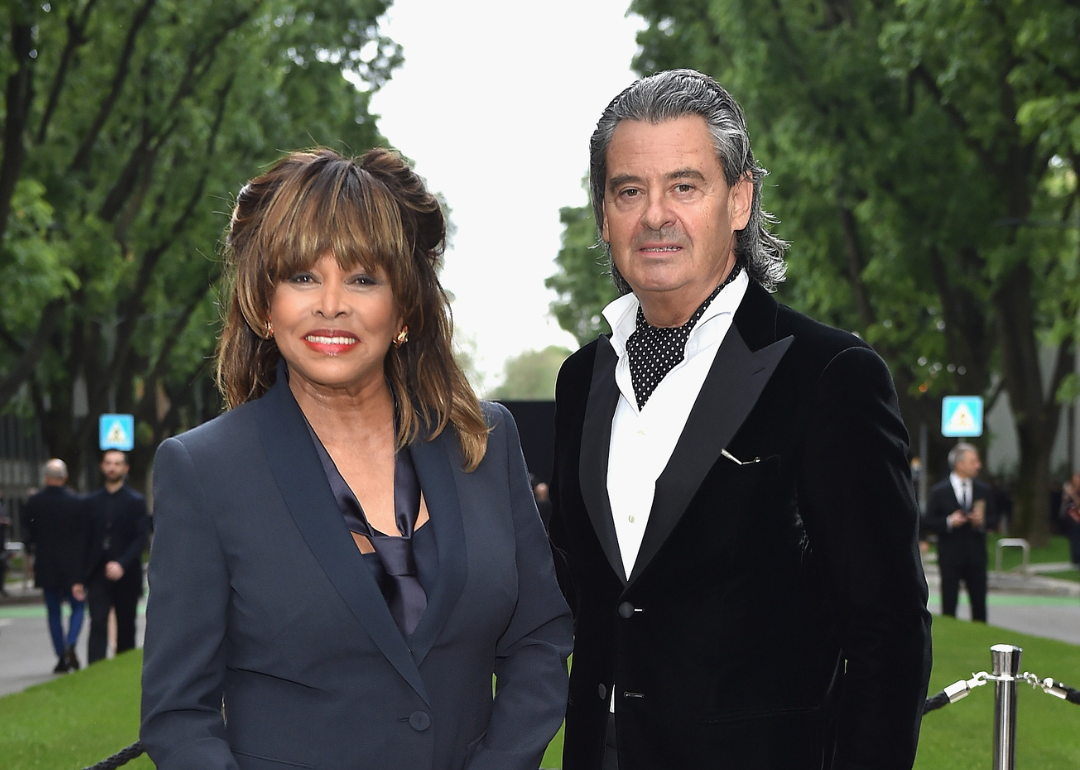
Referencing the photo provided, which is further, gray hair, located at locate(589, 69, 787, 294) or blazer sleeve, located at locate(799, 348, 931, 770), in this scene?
gray hair, located at locate(589, 69, 787, 294)

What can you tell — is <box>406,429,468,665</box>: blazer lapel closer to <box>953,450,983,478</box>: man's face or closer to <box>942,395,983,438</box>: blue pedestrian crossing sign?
<box>953,450,983,478</box>: man's face

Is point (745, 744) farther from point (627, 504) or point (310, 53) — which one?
point (310, 53)

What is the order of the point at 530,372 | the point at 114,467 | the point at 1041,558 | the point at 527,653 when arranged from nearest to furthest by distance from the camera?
the point at 527,653
the point at 114,467
the point at 1041,558
the point at 530,372

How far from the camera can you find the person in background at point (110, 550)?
45.6ft

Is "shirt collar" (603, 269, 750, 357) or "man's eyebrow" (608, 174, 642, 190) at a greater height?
"man's eyebrow" (608, 174, 642, 190)

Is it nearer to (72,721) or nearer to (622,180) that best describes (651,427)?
(622,180)

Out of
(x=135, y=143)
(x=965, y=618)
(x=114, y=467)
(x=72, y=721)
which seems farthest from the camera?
(x=135, y=143)

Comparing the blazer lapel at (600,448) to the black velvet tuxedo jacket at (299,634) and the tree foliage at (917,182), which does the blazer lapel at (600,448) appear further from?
the tree foliage at (917,182)

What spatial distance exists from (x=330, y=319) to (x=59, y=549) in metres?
12.9

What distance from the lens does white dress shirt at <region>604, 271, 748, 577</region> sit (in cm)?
303

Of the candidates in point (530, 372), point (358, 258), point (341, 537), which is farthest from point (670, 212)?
point (530, 372)

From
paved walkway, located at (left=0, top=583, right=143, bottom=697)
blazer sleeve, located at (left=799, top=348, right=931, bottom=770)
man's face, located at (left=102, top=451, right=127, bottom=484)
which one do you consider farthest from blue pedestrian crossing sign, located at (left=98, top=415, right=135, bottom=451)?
blazer sleeve, located at (left=799, top=348, right=931, bottom=770)

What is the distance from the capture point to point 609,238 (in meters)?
3.27

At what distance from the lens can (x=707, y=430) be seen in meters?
2.95
